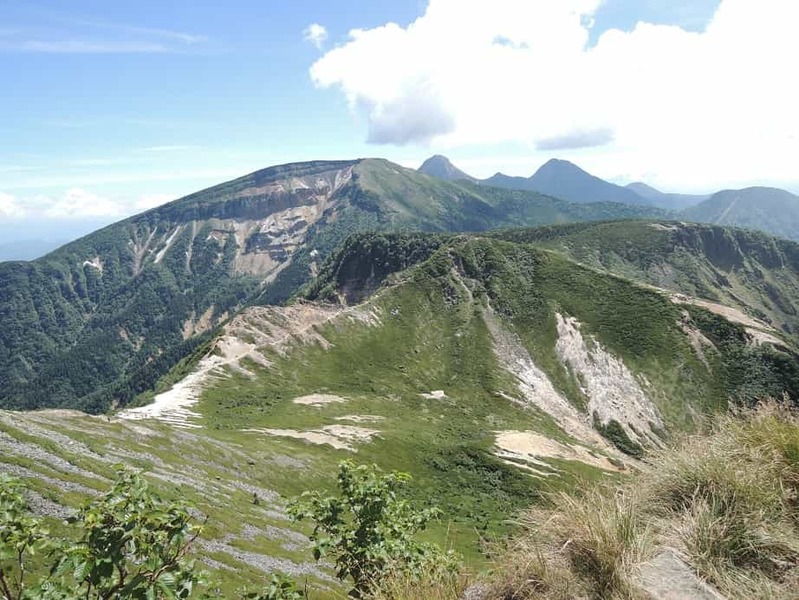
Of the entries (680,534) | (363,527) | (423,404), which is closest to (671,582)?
(680,534)

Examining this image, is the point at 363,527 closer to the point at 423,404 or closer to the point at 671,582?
the point at 671,582

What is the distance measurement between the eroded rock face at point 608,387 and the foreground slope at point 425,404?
1.60 feet

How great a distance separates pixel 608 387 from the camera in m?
151

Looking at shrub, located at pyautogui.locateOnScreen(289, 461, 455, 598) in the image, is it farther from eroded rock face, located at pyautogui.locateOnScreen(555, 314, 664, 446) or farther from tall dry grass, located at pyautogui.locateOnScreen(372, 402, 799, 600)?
eroded rock face, located at pyautogui.locateOnScreen(555, 314, 664, 446)

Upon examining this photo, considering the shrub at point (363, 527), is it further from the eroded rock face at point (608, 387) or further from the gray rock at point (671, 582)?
the eroded rock face at point (608, 387)

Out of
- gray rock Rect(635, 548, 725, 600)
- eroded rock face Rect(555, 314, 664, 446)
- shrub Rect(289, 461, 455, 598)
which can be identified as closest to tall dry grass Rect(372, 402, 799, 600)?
gray rock Rect(635, 548, 725, 600)

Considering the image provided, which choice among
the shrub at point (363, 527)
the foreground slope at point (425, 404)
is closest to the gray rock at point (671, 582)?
the foreground slope at point (425, 404)

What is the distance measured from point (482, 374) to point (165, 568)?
14921 cm

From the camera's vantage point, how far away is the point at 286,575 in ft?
26.5

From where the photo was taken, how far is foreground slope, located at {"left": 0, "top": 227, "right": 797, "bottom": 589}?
139 feet

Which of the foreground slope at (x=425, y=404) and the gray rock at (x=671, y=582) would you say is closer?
the gray rock at (x=671, y=582)

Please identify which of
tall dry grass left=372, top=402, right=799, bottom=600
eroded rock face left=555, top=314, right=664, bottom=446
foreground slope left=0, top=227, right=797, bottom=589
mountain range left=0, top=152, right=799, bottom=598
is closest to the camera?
tall dry grass left=372, top=402, right=799, bottom=600

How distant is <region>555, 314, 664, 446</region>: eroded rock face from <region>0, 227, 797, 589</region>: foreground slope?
0.49 metres

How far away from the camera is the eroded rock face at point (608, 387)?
141375 millimetres
